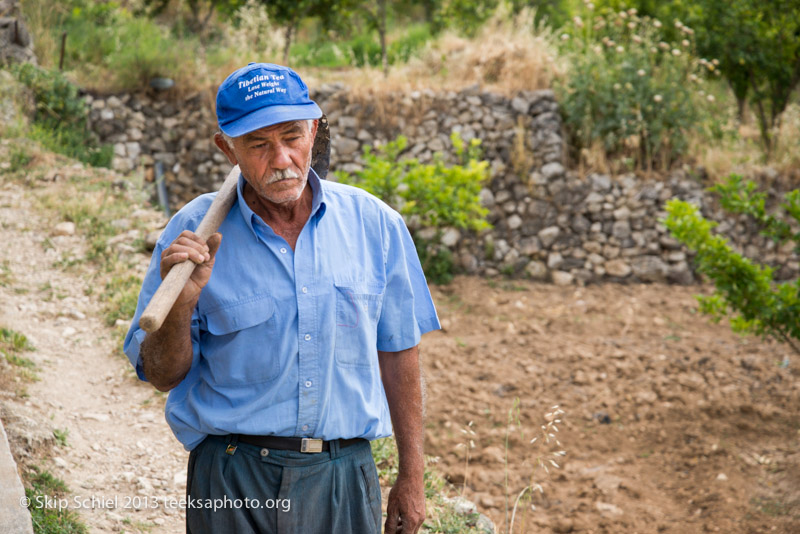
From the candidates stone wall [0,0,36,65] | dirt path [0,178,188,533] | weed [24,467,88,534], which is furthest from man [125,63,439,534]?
stone wall [0,0,36,65]

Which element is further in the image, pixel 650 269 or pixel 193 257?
pixel 650 269

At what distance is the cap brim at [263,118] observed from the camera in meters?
1.69

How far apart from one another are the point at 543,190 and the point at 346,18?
161 inches

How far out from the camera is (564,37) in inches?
332

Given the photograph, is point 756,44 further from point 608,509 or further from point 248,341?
point 248,341

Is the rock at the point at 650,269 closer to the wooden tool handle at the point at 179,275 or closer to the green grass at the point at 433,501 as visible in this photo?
the green grass at the point at 433,501

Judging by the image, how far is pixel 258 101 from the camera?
1707mm

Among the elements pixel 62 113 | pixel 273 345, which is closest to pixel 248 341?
pixel 273 345

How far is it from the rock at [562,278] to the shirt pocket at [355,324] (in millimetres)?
6750

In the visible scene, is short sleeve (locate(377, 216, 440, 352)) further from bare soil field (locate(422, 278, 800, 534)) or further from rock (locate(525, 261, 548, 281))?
rock (locate(525, 261, 548, 281))

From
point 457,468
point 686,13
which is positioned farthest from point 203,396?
point 686,13

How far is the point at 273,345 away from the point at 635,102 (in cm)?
759

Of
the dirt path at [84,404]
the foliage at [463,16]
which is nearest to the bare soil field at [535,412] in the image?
the dirt path at [84,404]

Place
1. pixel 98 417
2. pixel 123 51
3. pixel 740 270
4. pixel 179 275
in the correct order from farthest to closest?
1. pixel 123 51
2. pixel 740 270
3. pixel 98 417
4. pixel 179 275
